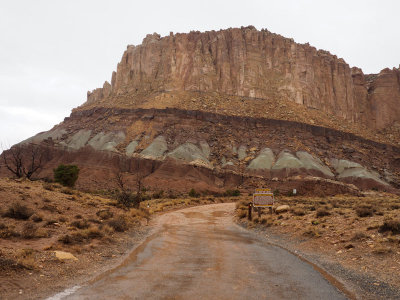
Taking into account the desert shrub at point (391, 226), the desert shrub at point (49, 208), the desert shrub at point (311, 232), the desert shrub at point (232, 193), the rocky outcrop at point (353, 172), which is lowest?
the desert shrub at point (232, 193)

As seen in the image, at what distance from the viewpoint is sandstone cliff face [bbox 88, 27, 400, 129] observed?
10481 centimetres

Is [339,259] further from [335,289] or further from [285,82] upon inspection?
[285,82]

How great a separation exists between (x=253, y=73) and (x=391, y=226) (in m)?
99.0

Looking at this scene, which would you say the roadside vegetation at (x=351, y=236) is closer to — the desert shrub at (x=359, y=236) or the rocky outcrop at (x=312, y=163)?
the desert shrub at (x=359, y=236)

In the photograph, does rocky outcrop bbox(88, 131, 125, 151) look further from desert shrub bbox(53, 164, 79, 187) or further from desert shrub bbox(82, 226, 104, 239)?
desert shrub bbox(82, 226, 104, 239)

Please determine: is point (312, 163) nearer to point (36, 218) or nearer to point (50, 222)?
point (50, 222)

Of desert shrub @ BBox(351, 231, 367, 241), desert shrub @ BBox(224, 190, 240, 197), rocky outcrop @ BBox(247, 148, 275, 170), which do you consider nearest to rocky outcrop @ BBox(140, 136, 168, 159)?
desert shrub @ BBox(224, 190, 240, 197)

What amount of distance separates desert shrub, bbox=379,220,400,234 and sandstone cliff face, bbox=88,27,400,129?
304 ft

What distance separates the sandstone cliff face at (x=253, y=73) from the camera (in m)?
105

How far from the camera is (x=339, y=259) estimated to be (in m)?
10.9

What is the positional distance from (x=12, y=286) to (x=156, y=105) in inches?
3540

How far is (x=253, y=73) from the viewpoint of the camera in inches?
4193

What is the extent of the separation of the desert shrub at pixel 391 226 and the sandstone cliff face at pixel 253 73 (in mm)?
92776

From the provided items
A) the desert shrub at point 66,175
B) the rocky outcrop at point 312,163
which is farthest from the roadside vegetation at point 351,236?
the rocky outcrop at point 312,163
